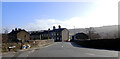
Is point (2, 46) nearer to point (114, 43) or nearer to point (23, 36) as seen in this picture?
point (114, 43)

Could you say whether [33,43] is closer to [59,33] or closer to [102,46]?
[102,46]

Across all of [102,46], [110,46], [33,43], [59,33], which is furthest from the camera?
[59,33]

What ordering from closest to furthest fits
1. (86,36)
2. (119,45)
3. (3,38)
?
1. (119,45)
2. (3,38)
3. (86,36)

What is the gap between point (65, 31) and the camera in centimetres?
11881

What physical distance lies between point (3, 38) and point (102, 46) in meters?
19.9

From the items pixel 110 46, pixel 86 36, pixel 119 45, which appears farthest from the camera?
pixel 86 36

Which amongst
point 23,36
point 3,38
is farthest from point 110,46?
point 23,36

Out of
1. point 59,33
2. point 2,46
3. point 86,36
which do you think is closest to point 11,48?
point 2,46

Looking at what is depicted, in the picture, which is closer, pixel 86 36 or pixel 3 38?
pixel 3 38

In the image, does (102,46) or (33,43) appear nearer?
(102,46)

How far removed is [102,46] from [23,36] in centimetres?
5958

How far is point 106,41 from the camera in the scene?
1102 inches

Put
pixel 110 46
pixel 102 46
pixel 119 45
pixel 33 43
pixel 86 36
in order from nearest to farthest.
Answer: pixel 119 45, pixel 110 46, pixel 102 46, pixel 33 43, pixel 86 36

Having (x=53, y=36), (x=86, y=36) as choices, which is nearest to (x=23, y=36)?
(x=86, y=36)
